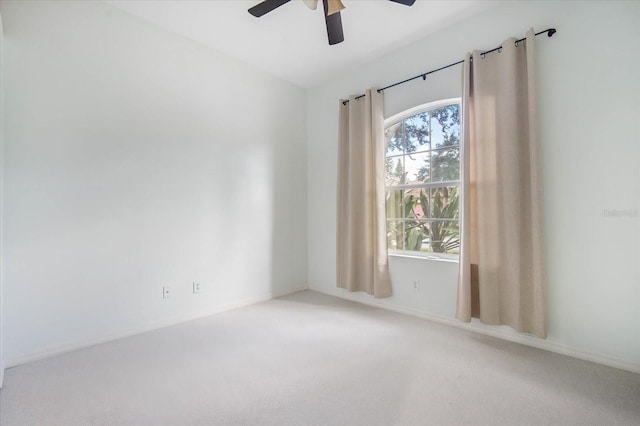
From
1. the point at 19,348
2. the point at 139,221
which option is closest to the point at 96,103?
the point at 139,221

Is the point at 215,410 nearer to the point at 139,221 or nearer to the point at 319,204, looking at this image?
the point at 139,221

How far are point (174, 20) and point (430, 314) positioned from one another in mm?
3714

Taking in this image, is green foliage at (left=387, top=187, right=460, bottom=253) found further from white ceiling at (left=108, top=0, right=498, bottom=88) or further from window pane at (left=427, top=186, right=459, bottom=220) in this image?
white ceiling at (left=108, top=0, right=498, bottom=88)

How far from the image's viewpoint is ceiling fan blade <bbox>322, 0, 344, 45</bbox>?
84.2 inches

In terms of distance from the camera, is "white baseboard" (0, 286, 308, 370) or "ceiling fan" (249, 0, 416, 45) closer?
"ceiling fan" (249, 0, 416, 45)

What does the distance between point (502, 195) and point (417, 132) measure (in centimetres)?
115

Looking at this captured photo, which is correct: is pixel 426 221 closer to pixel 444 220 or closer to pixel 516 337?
pixel 444 220

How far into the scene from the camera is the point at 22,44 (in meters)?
2.14

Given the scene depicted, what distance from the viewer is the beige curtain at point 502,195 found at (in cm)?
226

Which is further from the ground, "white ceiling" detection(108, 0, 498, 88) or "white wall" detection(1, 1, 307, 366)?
"white ceiling" detection(108, 0, 498, 88)

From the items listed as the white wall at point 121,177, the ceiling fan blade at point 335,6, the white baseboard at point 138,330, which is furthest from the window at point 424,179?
the white baseboard at point 138,330

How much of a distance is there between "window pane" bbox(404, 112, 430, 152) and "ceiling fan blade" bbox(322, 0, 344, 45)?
1.23 meters

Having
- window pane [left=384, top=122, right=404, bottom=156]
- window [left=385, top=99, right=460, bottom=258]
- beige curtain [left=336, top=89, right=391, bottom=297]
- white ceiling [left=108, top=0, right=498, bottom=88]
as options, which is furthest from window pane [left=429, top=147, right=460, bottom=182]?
white ceiling [left=108, top=0, right=498, bottom=88]

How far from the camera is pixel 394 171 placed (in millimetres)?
3369
